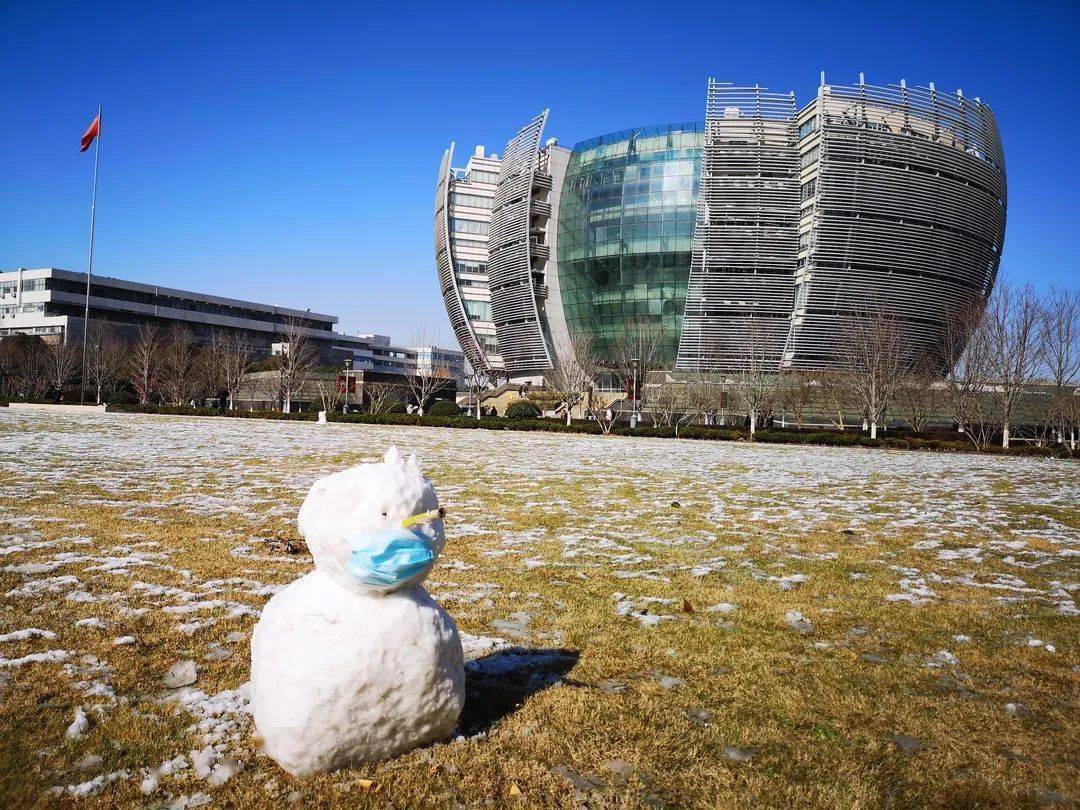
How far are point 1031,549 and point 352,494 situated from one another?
8.76 meters

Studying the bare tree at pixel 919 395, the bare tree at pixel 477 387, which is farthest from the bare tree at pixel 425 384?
the bare tree at pixel 919 395

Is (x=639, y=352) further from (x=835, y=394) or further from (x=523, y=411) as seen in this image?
(x=835, y=394)

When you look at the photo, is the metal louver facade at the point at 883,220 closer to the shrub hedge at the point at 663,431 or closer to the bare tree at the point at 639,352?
the bare tree at the point at 639,352

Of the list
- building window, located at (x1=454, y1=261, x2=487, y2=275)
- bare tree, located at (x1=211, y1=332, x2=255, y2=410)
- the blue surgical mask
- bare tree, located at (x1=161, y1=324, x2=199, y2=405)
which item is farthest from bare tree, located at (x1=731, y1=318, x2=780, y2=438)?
bare tree, located at (x1=161, y1=324, x2=199, y2=405)

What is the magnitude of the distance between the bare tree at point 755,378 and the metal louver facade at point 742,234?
1.31 feet

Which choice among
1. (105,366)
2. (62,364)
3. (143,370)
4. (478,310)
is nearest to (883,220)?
(478,310)

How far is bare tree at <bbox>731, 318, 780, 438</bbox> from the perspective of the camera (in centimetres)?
4014

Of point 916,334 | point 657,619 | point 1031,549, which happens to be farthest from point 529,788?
point 916,334

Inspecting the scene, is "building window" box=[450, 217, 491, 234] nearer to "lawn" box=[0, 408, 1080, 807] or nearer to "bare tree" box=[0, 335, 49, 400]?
"bare tree" box=[0, 335, 49, 400]

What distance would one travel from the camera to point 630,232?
61.4 meters

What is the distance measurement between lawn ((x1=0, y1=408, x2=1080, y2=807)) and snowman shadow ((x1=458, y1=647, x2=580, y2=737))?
2cm

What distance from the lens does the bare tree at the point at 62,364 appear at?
2338 inches

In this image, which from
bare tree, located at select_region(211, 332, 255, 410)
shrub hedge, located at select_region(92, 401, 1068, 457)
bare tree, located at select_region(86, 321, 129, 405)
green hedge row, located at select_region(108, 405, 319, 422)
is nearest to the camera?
shrub hedge, located at select_region(92, 401, 1068, 457)

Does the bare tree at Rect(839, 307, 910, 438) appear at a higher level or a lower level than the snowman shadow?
higher
